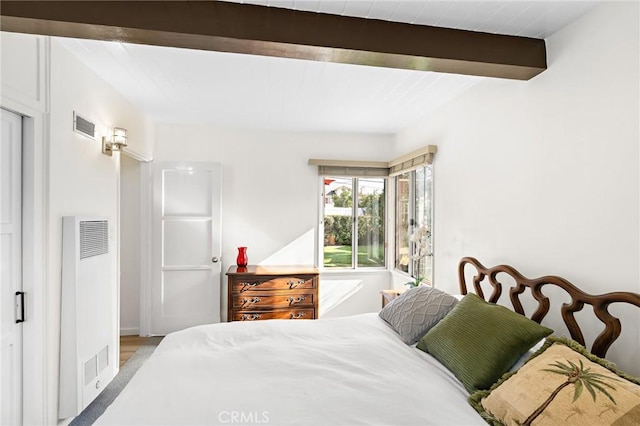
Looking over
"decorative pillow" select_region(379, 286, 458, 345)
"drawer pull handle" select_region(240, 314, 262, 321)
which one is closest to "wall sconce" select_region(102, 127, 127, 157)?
"drawer pull handle" select_region(240, 314, 262, 321)

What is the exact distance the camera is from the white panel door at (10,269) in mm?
1853

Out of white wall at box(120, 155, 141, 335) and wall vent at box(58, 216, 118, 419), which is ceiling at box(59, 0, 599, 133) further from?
wall vent at box(58, 216, 118, 419)

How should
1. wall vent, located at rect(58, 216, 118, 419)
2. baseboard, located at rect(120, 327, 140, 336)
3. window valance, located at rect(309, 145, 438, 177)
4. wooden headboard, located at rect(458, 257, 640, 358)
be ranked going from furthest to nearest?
window valance, located at rect(309, 145, 438, 177)
baseboard, located at rect(120, 327, 140, 336)
wall vent, located at rect(58, 216, 118, 419)
wooden headboard, located at rect(458, 257, 640, 358)

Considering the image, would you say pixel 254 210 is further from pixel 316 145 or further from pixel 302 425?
pixel 302 425

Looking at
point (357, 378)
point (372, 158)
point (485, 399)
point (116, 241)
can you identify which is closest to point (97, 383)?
point (116, 241)

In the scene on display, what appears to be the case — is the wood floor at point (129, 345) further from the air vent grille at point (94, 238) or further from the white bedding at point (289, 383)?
the white bedding at point (289, 383)

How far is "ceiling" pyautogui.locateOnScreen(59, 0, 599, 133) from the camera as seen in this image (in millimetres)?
1741

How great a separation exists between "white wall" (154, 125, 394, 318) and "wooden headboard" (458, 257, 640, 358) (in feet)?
7.36

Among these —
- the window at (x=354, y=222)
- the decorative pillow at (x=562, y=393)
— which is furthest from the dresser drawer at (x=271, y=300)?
the decorative pillow at (x=562, y=393)

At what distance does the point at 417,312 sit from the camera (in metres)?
2.14

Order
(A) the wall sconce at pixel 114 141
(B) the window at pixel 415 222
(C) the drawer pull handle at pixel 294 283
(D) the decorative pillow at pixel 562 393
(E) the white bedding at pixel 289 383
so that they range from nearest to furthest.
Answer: (D) the decorative pillow at pixel 562 393
(E) the white bedding at pixel 289 383
(A) the wall sconce at pixel 114 141
(B) the window at pixel 415 222
(C) the drawer pull handle at pixel 294 283

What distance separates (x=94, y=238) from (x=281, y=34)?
1.98 m

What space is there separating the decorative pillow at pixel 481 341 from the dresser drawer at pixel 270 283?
202cm

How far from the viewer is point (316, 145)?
4352 mm
